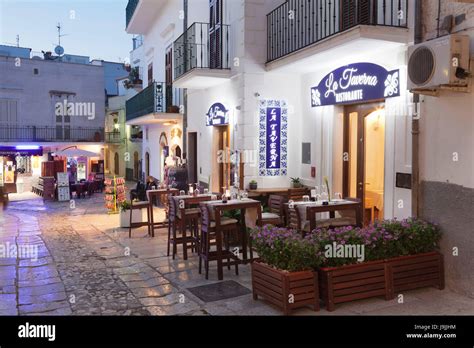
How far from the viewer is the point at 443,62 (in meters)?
6.15

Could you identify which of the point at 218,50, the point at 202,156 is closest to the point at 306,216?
the point at 218,50

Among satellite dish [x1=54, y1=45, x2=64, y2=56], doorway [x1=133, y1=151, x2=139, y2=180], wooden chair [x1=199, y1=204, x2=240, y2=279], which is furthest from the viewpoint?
doorway [x1=133, y1=151, x2=139, y2=180]

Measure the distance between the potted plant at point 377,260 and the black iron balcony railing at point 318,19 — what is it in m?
3.25

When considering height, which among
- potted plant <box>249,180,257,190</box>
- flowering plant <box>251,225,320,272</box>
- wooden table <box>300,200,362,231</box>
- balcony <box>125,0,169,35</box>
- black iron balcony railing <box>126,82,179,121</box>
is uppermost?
balcony <box>125,0,169,35</box>

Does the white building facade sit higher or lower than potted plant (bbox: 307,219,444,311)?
higher

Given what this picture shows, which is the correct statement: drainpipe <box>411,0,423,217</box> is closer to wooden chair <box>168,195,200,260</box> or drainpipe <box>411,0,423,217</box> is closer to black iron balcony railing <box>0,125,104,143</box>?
wooden chair <box>168,195,200,260</box>

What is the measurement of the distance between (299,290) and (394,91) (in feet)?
12.6

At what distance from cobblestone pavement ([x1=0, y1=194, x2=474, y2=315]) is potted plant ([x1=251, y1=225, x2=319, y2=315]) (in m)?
0.22

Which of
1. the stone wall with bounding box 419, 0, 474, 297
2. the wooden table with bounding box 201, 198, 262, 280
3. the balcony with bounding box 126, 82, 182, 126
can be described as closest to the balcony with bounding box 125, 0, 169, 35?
the balcony with bounding box 126, 82, 182, 126

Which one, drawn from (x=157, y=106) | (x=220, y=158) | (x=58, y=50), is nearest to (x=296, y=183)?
(x=220, y=158)

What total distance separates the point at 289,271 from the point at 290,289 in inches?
8.5

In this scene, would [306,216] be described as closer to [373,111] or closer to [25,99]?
[373,111]

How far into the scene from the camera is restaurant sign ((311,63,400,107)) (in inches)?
313

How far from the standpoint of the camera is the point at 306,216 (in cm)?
761
